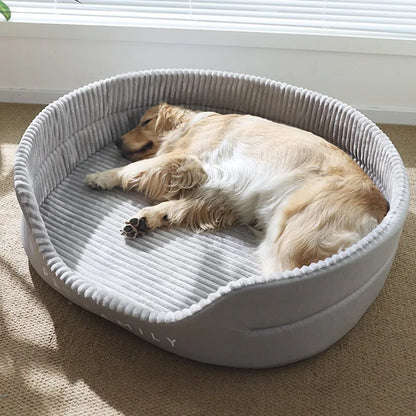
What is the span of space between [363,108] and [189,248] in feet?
4.65

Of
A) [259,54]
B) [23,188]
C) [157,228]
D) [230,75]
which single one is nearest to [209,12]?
[259,54]

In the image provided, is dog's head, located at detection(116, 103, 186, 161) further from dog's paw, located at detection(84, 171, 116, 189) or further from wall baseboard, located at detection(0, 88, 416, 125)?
wall baseboard, located at detection(0, 88, 416, 125)

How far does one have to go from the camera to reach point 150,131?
8.69ft

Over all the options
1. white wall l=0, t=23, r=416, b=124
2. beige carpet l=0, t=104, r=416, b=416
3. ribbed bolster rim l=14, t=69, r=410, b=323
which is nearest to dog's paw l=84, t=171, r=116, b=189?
ribbed bolster rim l=14, t=69, r=410, b=323

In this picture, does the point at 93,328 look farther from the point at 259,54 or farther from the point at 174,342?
the point at 259,54

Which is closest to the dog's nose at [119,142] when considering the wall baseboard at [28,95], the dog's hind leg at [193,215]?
the dog's hind leg at [193,215]

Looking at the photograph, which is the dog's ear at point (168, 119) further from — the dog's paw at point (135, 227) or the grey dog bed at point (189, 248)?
the dog's paw at point (135, 227)

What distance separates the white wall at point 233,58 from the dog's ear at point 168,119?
0.62 meters

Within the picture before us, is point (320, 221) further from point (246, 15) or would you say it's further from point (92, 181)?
point (246, 15)

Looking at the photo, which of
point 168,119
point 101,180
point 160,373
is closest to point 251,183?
point 168,119

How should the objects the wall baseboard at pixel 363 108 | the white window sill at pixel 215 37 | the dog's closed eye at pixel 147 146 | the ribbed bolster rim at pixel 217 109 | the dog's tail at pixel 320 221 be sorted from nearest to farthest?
the dog's tail at pixel 320 221, the ribbed bolster rim at pixel 217 109, the dog's closed eye at pixel 147 146, the white window sill at pixel 215 37, the wall baseboard at pixel 363 108

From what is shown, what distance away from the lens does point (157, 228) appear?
238cm

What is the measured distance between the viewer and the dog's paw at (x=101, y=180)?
8.34 ft

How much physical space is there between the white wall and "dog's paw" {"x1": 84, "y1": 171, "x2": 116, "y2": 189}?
866 mm
